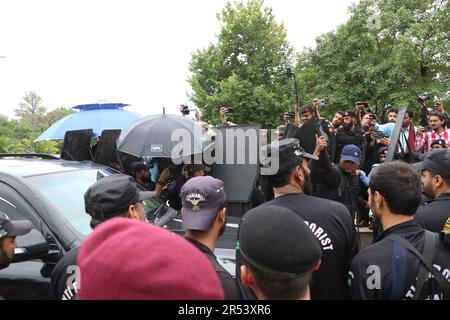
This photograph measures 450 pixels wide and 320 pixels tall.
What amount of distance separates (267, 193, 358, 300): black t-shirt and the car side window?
6.00 ft

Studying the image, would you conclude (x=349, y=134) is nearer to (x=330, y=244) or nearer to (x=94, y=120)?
(x=94, y=120)

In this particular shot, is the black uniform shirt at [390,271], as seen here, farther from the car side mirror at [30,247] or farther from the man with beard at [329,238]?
the car side mirror at [30,247]

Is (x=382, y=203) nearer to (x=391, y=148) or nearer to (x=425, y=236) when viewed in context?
(x=425, y=236)

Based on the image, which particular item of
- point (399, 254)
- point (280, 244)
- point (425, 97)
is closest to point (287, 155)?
point (399, 254)

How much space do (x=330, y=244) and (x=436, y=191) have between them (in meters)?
0.96

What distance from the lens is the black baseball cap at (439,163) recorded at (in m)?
2.52

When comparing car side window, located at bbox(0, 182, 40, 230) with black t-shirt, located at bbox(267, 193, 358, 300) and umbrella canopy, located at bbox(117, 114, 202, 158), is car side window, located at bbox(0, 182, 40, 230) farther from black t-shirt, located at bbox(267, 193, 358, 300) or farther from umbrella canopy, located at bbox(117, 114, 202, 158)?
black t-shirt, located at bbox(267, 193, 358, 300)

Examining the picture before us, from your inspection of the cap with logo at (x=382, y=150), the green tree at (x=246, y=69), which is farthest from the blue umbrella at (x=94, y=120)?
the green tree at (x=246, y=69)

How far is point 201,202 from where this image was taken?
6.77 feet

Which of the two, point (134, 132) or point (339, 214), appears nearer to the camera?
point (339, 214)

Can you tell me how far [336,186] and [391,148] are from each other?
28.5 inches
